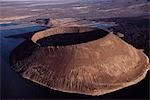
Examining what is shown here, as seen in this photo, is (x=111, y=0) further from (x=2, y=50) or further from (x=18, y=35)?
(x=2, y=50)

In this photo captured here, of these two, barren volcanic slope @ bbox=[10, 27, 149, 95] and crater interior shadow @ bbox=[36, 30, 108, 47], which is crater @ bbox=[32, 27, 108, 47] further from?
barren volcanic slope @ bbox=[10, 27, 149, 95]

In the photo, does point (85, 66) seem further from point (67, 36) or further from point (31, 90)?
point (67, 36)

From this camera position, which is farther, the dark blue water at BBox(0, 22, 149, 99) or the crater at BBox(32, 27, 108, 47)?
the crater at BBox(32, 27, 108, 47)

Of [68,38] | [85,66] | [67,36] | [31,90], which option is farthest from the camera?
[67,36]

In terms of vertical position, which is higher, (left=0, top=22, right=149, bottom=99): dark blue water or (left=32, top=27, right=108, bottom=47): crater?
(left=32, top=27, right=108, bottom=47): crater

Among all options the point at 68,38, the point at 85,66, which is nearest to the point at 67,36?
the point at 68,38

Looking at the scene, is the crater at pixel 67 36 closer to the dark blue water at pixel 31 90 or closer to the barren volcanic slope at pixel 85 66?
the barren volcanic slope at pixel 85 66

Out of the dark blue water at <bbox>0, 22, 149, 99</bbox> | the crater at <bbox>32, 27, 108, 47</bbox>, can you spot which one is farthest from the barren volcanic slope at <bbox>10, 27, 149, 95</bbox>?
the crater at <bbox>32, 27, 108, 47</bbox>

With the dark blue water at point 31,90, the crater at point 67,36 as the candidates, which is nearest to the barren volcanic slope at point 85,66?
the dark blue water at point 31,90

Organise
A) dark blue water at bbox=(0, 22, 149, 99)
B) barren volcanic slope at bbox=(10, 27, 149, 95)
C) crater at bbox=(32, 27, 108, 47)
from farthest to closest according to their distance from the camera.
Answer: crater at bbox=(32, 27, 108, 47), barren volcanic slope at bbox=(10, 27, 149, 95), dark blue water at bbox=(0, 22, 149, 99)

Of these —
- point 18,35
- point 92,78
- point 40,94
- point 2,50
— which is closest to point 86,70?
point 92,78
